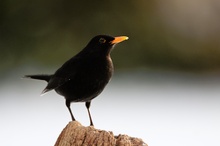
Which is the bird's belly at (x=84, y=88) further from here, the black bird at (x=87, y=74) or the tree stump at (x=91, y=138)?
the tree stump at (x=91, y=138)

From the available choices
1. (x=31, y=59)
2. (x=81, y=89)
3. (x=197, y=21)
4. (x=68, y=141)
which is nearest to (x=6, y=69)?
(x=31, y=59)

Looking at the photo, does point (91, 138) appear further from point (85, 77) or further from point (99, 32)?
point (99, 32)

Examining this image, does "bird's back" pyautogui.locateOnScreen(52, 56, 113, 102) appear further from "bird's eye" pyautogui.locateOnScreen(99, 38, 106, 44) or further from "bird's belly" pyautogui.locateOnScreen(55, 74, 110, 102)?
"bird's eye" pyautogui.locateOnScreen(99, 38, 106, 44)

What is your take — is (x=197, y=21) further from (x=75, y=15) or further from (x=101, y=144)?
(x=101, y=144)

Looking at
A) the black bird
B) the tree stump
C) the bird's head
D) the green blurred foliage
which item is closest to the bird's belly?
the black bird

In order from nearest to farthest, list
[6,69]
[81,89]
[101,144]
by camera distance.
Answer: [101,144], [81,89], [6,69]

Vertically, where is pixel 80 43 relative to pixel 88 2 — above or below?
below
